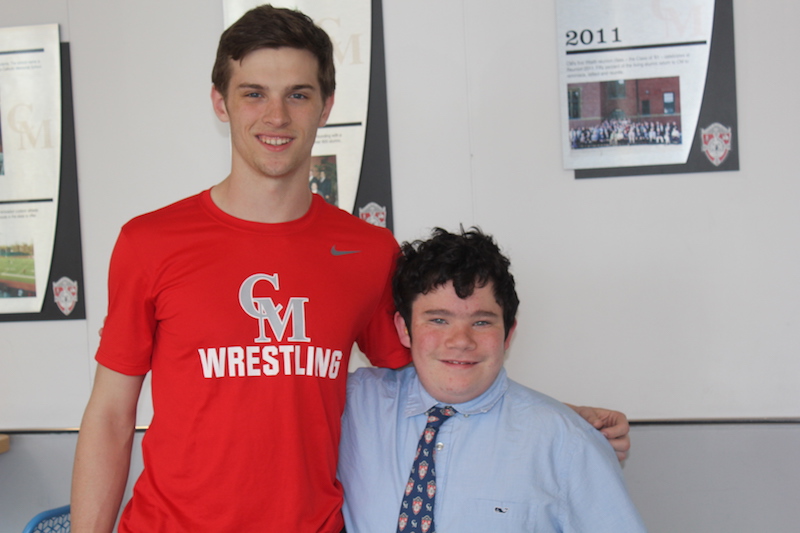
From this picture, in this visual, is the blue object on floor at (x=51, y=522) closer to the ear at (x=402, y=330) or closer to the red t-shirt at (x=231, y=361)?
the red t-shirt at (x=231, y=361)

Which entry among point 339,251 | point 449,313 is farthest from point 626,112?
point 339,251

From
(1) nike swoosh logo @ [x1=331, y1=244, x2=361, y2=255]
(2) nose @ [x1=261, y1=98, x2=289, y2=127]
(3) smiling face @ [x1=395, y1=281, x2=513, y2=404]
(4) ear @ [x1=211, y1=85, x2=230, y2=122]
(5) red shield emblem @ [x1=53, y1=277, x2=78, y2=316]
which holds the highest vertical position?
(4) ear @ [x1=211, y1=85, x2=230, y2=122]

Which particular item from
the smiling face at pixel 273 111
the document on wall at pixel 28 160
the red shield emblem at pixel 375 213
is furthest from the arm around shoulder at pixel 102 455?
the document on wall at pixel 28 160

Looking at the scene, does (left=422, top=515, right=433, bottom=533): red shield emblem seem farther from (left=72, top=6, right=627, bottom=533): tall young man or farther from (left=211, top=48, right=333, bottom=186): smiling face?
(left=211, top=48, right=333, bottom=186): smiling face

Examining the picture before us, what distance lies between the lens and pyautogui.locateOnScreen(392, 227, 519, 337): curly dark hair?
152 cm

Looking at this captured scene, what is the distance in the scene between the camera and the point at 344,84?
7.19ft

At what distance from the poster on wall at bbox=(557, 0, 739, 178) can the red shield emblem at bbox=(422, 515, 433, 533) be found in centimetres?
121

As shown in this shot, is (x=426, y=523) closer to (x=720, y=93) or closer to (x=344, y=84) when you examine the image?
(x=344, y=84)

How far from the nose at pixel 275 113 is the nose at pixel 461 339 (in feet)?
1.89

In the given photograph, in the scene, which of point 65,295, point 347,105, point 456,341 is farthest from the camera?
point 65,295

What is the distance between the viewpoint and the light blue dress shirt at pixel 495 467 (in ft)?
4.52

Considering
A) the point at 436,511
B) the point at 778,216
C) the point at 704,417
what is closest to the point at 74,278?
the point at 436,511

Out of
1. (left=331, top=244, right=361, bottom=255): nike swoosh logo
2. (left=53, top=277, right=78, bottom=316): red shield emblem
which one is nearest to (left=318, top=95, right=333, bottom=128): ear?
(left=331, top=244, right=361, bottom=255): nike swoosh logo

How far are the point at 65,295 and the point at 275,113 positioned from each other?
139 cm
